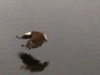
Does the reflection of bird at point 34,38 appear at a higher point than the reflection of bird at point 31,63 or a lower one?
higher

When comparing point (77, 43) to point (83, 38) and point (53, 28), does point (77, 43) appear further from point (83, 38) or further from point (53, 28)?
point (53, 28)

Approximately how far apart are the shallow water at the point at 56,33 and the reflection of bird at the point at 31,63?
19 mm

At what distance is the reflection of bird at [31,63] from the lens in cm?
117

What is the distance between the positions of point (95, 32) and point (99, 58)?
A: 0.63 feet

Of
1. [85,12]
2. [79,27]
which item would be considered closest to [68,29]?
[79,27]

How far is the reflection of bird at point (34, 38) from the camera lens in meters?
1.21

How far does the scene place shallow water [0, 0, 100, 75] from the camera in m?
1.16

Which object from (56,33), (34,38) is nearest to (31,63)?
(34,38)

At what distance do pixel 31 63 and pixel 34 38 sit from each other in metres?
0.12

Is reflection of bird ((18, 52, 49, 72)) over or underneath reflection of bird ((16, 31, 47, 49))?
underneath

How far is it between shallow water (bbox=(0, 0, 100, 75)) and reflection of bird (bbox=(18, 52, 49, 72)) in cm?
2

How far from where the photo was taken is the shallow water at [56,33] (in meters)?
1.16

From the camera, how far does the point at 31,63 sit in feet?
3.93

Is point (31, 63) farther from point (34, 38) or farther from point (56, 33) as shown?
point (56, 33)
